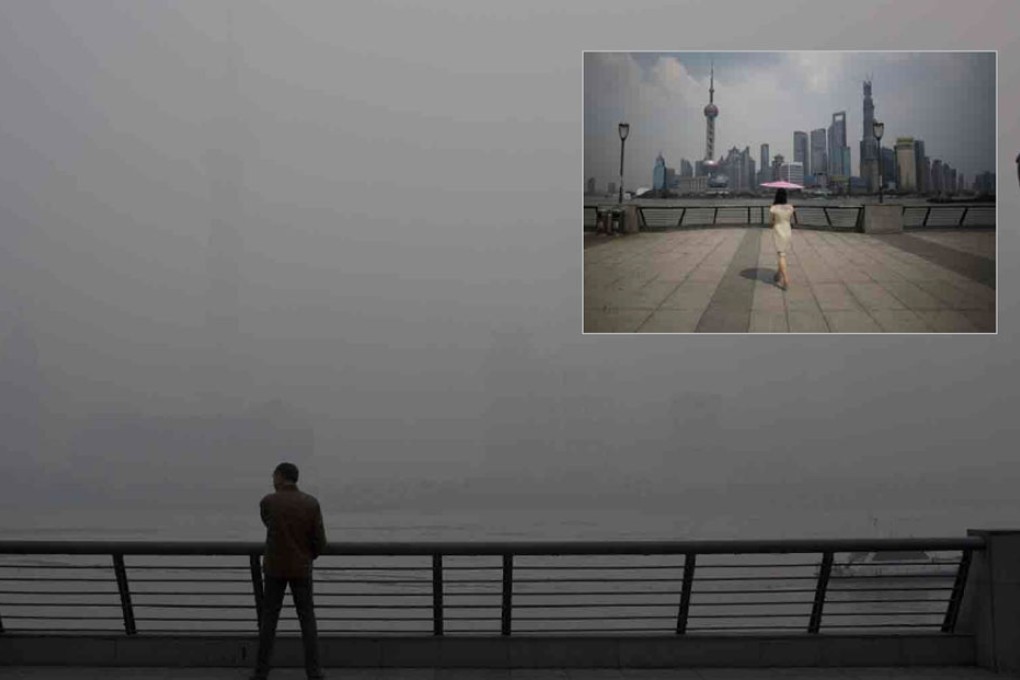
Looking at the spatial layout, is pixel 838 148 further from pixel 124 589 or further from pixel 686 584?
pixel 124 589

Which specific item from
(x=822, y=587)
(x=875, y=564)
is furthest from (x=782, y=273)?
(x=822, y=587)

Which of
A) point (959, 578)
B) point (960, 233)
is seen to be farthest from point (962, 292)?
point (959, 578)

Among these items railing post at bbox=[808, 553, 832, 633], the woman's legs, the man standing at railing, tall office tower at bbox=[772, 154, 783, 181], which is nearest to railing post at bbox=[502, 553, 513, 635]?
the man standing at railing

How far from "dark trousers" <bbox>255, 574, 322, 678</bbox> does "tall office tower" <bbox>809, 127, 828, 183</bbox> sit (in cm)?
837

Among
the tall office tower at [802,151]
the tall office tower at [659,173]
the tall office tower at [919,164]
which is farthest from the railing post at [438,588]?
the tall office tower at [919,164]

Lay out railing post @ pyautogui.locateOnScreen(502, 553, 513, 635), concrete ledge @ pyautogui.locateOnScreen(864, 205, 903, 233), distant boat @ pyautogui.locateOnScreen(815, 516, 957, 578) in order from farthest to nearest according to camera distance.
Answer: concrete ledge @ pyautogui.locateOnScreen(864, 205, 903, 233), distant boat @ pyautogui.locateOnScreen(815, 516, 957, 578), railing post @ pyautogui.locateOnScreen(502, 553, 513, 635)

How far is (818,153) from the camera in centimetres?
1590

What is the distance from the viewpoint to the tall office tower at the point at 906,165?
15.6 metres

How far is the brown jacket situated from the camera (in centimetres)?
947

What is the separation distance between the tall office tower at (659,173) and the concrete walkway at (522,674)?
668 cm

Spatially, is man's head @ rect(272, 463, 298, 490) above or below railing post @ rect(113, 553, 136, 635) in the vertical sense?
above

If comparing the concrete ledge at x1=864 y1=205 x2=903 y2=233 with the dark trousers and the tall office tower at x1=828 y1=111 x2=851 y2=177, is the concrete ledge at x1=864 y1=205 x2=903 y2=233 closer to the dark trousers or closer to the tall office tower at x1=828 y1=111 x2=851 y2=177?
the tall office tower at x1=828 y1=111 x2=851 y2=177

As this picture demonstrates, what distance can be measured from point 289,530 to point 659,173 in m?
7.65

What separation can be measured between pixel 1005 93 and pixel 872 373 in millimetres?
3296
